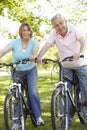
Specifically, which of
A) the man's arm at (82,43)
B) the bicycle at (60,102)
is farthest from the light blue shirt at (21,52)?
the man's arm at (82,43)

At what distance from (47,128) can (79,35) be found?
5.45 ft

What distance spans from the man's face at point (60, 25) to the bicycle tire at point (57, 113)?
2.79 feet

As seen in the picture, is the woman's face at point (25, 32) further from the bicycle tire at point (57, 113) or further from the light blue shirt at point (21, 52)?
the bicycle tire at point (57, 113)

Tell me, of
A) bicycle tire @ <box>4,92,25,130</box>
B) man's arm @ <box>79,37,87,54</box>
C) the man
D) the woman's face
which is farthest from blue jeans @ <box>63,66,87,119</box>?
bicycle tire @ <box>4,92,25,130</box>

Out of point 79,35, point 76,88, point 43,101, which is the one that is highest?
point 79,35

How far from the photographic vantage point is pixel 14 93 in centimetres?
569

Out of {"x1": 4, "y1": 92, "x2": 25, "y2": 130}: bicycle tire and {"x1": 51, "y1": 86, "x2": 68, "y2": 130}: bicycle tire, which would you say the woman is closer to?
{"x1": 4, "y1": 92, "x2": 25, "y2": 130}: bicycle tire

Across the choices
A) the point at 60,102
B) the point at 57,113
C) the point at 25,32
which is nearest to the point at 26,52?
the point at 25,32

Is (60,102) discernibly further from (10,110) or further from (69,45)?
(69,45)

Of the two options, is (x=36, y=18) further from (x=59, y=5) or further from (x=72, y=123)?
(x=72, y=123)

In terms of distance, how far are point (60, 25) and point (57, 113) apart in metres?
1.27

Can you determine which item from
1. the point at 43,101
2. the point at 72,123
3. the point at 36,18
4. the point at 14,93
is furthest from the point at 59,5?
the point at 14,93

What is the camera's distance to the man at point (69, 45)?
19.2 ft

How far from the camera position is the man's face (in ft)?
19.0
